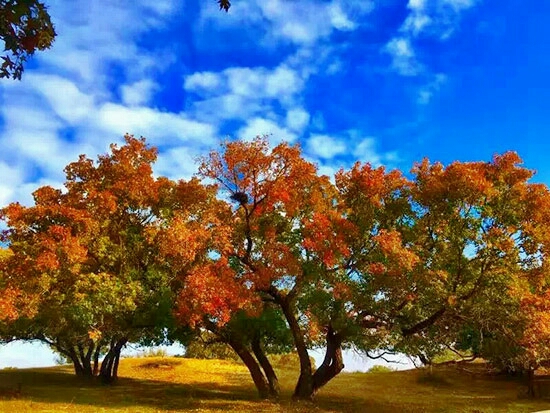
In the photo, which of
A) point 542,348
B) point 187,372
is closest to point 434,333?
point 542,348

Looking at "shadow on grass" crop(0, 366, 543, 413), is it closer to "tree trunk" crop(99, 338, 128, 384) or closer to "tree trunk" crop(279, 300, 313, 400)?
"tree trunk" crop(279, 300, 313, 400)

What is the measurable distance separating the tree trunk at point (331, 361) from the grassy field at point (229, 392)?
1270 mm

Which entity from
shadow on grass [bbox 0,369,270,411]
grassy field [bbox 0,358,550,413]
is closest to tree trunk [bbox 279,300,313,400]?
grassy field [bbox 0,358,550,413]

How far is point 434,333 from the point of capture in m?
26.2

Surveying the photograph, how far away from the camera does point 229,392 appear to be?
112ft

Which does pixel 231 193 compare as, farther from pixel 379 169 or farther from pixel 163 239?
pixel 379 169

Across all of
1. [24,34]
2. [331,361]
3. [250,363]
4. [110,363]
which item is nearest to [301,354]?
[331,361]

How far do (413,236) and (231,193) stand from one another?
354 inches

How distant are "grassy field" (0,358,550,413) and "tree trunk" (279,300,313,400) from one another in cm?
95

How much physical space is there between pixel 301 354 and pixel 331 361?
5.60ft

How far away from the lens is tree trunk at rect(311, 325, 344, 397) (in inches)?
1091

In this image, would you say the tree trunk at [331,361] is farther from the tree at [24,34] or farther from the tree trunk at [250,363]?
the tree at [24,34]

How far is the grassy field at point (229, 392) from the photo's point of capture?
26.0m

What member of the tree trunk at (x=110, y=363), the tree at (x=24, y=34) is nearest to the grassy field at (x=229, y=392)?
the tree trunk at (x=110, y=363)
